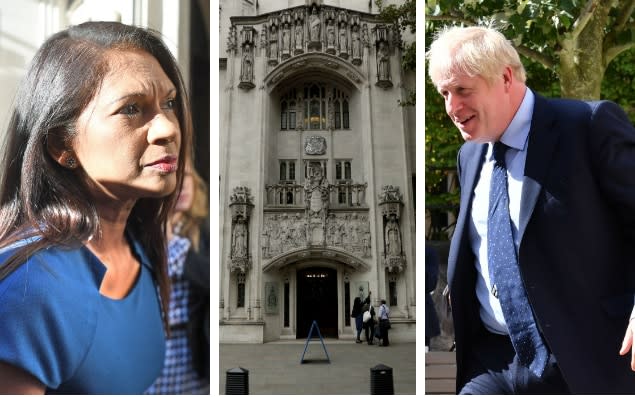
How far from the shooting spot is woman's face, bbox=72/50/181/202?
565cm

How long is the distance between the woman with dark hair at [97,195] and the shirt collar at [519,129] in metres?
3.70

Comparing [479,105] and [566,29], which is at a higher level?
[566,29]

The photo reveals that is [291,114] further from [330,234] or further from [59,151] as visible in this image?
[59,151]

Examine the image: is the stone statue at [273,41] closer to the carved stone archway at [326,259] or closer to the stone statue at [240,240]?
the stone statue at [240,240]

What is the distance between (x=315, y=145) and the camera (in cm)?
931

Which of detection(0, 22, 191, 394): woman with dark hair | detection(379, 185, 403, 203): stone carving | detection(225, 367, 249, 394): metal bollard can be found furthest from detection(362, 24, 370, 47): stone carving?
detection(225, 367, 249, 394): metal bollard

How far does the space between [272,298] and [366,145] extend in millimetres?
2356

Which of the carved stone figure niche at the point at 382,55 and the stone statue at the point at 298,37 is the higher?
the stone statue at the point at 298,37

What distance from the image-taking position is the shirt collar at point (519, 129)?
257 centimetres

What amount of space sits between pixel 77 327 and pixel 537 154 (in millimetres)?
4052

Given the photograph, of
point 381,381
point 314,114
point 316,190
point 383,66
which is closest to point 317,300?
point 316,190

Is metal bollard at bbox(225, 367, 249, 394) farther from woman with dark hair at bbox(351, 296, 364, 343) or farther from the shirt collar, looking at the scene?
the shirt collar

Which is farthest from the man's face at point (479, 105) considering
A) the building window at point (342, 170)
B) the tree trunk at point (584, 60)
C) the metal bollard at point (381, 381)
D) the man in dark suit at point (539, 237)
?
the building window at point (342, 170)

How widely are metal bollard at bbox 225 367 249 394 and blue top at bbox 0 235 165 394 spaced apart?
103cm
